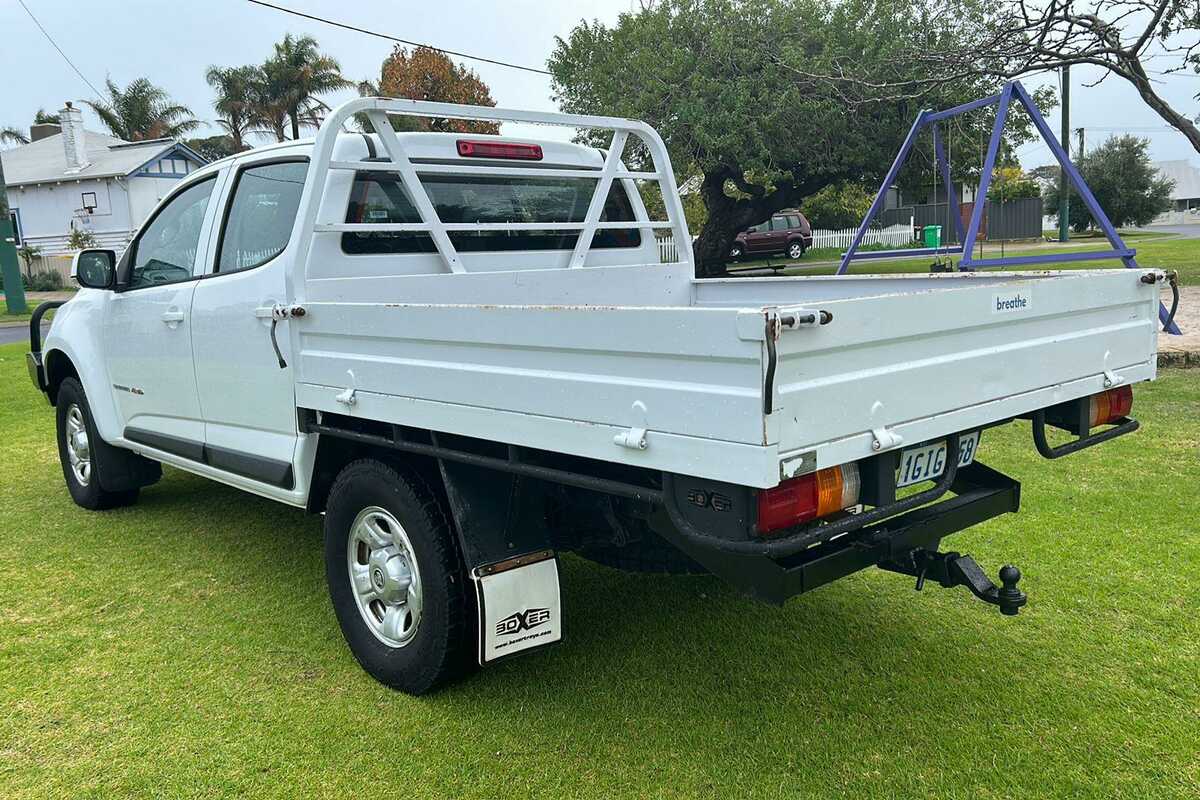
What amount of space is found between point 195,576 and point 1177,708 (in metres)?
4.22

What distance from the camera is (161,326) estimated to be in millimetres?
4707

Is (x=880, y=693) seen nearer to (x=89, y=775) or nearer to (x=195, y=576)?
(x=89, y=775)

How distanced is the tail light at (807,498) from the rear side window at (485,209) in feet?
7.47

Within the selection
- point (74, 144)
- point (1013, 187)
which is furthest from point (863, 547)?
point (74, 144)

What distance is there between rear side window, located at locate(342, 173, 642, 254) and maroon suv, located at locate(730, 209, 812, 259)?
1063 inches

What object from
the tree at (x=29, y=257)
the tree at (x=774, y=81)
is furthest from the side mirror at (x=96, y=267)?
the tree at (x=29, y=257)

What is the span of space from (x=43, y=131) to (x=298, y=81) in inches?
572

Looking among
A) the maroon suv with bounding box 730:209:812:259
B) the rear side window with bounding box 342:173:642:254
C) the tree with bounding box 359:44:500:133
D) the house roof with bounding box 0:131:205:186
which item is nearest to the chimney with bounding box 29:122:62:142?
the house roof with bounding box 0:131:205:186

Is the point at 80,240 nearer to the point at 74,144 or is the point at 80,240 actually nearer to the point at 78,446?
the point at 74,144

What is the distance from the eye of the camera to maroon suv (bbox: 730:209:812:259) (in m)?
31.5

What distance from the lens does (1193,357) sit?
884cm

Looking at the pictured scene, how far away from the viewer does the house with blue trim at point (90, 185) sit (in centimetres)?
3744

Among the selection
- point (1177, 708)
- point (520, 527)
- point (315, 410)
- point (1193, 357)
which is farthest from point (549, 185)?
point (1193, 357)

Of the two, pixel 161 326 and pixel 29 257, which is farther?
pixel 29 257
